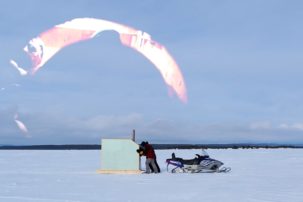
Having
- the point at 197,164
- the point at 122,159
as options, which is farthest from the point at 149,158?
the point at 197,164

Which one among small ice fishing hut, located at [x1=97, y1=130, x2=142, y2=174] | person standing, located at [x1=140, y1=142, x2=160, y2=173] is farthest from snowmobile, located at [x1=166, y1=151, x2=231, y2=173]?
small ice fishing hut, located at [x1=97, y1=130, x2=142, y2=174]

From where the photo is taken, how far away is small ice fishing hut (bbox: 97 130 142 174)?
20297 millimetres

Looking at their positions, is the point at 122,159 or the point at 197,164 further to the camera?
the point at 197,164

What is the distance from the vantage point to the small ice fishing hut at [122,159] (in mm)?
20297

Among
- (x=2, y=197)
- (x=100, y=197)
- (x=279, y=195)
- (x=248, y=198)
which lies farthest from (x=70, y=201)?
(x=279, y=195)

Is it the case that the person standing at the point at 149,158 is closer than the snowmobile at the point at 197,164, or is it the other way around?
the person standing at the point at 149,158

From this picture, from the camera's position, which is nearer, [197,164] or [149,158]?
[149,158]

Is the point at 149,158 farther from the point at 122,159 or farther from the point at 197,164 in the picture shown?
the point at 197,164

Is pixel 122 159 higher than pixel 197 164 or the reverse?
higher

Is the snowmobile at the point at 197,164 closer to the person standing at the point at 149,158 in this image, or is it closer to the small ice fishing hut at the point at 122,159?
the person standing at the point at 149,158

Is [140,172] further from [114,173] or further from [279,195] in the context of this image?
[279,195]

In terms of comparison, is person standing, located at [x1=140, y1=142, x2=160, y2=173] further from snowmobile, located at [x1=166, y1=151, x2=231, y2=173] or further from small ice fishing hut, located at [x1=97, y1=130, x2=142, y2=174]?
snowmobile, located at [x1=166, y1=151, x2=231, y2=173]

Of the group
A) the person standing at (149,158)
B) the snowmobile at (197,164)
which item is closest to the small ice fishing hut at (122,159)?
the person standing at (149,158)

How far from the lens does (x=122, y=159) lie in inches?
803
